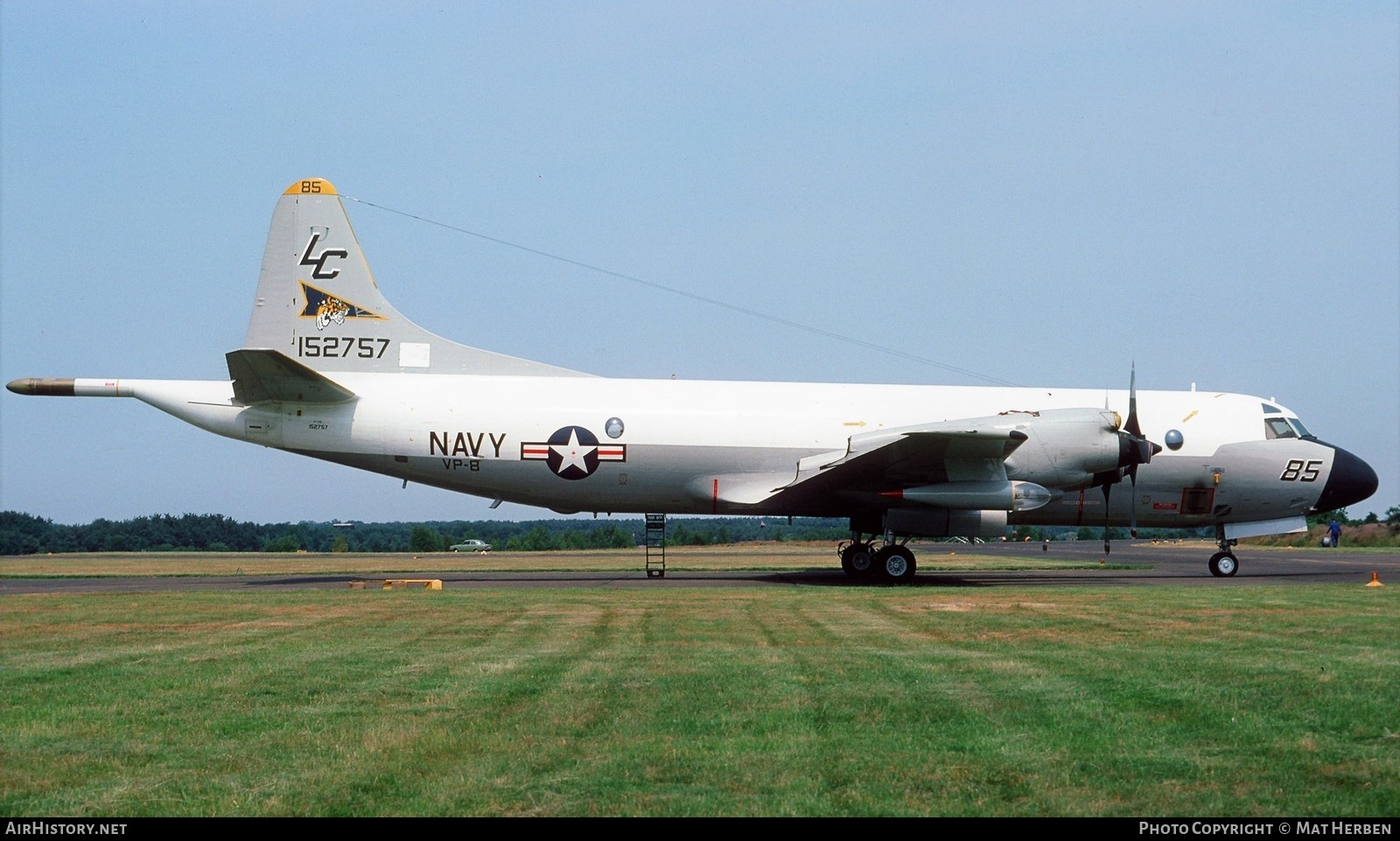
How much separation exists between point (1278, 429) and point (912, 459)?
9.81 metres

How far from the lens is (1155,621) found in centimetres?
1478

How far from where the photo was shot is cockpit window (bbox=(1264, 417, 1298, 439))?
27.7 meters

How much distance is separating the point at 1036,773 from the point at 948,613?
1013 centimetres

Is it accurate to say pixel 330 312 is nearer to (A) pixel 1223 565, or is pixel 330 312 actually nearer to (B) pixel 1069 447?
(B) pixel 1069 447

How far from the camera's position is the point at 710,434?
2620 cm

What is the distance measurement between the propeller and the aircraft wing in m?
2.46

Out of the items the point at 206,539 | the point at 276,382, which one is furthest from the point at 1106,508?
the point at 206,539

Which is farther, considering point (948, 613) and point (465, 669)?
point (948, 613)

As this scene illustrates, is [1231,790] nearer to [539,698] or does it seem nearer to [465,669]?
[539,698]

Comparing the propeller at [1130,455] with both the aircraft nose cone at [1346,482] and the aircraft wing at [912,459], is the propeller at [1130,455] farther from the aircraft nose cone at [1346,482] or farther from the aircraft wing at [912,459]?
the aircraft nose cone at [1346,482]
